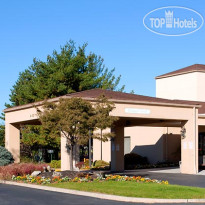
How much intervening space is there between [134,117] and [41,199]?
12.7m

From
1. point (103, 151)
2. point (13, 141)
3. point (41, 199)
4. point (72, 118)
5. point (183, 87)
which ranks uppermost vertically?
point (183, 87)

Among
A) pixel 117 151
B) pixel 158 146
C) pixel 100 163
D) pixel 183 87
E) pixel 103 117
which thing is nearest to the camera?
pixel 103 117

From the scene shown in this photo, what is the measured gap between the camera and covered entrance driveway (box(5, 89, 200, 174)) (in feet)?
86.3

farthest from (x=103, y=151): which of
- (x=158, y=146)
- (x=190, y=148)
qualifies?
(x=190, y=148)

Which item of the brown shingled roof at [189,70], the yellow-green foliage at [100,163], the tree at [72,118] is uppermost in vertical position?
the brown shingled roof at [189,70]

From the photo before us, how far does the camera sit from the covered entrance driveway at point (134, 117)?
26.3 m

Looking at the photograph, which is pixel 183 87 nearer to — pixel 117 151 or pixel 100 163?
pixel 100 163

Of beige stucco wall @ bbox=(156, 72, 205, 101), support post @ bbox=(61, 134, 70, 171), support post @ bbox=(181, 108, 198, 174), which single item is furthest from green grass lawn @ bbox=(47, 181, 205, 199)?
beige stucco wall @ bbox=(156, 72, 205, 101)

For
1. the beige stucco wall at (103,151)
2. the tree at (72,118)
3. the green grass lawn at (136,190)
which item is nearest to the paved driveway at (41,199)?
the green grass lawn at (136,190)

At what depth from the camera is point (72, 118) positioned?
2055cm

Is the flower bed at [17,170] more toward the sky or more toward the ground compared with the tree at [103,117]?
more toward the ground

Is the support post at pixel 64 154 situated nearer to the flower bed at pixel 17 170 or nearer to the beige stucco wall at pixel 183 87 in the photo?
the flower bed at pixel 17 170

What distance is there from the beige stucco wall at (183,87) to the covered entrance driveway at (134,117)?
1196cm

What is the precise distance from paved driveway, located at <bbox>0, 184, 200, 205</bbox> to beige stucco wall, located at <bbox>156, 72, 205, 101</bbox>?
1111 inches
